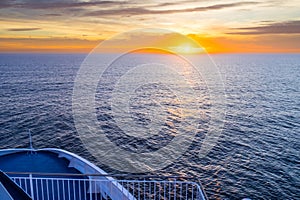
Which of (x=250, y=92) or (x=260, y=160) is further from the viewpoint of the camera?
(x=250, y=92)

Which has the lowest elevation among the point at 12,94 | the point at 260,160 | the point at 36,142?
the point at 260,160

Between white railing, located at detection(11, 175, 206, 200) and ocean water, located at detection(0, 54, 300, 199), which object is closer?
white railing, located at detection(11, 175, 206, 200)

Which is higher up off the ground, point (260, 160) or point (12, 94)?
point (12, 94)

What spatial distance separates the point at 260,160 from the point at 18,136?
82.2ft

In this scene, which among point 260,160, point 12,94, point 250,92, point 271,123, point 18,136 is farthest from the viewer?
point 250,92

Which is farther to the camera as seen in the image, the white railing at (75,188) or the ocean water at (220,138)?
the ocean water at (220,138)

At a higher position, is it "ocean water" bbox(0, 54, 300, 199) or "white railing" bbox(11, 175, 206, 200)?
"white railing" bbox(11, 175, 206, 200)

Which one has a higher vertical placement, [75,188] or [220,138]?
[75,188]

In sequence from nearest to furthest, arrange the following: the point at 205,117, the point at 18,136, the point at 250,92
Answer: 1. the point at 18,136
2. the point at 205,117
3. the point at 250,92

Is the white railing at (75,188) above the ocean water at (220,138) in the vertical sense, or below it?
above

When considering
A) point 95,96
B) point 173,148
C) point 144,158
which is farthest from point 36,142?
point 95,96

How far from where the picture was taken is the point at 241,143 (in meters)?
27.5

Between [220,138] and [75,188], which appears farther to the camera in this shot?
[220,138]

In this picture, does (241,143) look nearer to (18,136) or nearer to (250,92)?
(18,136)
